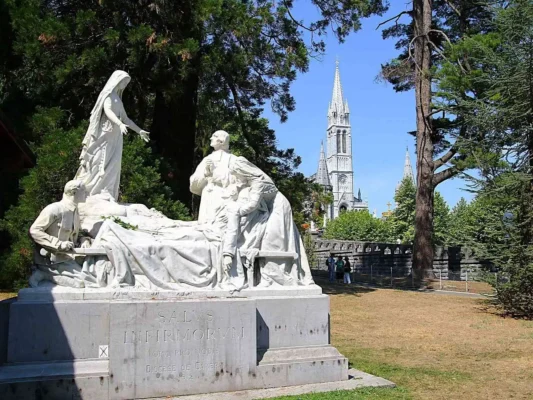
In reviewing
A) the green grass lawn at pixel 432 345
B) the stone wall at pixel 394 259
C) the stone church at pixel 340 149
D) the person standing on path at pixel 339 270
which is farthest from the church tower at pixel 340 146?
the green grass lawn at pixel 432 345

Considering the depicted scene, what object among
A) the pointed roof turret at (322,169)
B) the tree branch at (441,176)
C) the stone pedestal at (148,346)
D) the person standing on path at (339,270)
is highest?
the pointed roof turret at (322,169)

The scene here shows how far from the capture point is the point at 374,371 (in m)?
7.89

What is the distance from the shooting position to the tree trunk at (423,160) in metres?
21.7

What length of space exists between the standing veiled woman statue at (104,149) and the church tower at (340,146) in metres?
133

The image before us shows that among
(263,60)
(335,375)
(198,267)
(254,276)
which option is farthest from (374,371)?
(263,60)

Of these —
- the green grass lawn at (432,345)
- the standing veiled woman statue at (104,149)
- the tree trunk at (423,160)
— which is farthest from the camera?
the tree trunk at (423,160)

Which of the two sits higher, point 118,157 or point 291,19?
point 291,19

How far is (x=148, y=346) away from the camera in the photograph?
234 inches

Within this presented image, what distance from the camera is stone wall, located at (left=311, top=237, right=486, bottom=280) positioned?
2514 centimetres

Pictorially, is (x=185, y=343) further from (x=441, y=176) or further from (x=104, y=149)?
(x=441, y=176)

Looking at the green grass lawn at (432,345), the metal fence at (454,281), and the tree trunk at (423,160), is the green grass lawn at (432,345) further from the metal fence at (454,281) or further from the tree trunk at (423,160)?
the tree trunk at (423,160)

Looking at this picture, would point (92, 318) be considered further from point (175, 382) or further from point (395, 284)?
point (395, 284)

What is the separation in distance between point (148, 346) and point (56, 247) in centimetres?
142

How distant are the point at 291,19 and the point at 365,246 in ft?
72.6
